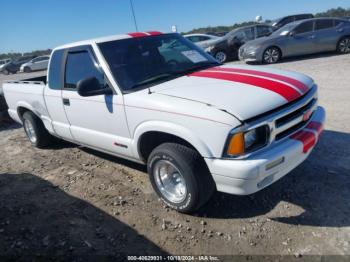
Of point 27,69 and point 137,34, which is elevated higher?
point 137,34

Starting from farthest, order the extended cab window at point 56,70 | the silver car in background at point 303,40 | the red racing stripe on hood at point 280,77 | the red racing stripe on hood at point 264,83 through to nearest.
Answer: the silver car in background at point 303,40 → the extended cab window at point 56,70 → the red racing stripe on hood at point 280,77 → the red racing stripe on hood at point 264,83

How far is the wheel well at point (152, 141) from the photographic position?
3445 millimetres

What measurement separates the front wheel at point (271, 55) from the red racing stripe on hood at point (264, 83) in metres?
9.93

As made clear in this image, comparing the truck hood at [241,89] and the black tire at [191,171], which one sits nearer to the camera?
the truck hood at [241,89]

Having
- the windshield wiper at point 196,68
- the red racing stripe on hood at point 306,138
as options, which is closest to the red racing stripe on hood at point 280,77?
the windshield wiper at point 196,68

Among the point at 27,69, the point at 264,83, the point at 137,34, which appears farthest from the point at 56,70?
the point at 27,69

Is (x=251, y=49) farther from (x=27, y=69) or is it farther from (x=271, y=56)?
(x=27, y=69)

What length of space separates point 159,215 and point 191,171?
0.79m

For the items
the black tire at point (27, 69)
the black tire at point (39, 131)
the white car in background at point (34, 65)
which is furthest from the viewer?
the black tire at point (27, 69)

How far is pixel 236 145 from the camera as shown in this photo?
2.82 metres

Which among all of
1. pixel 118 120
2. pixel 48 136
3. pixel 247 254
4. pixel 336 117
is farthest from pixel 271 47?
pixel 247 254

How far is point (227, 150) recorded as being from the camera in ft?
9.40

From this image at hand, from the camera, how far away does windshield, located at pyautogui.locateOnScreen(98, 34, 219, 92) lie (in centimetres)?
380

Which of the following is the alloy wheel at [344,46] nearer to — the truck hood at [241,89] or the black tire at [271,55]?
the black tire at [271,55]
